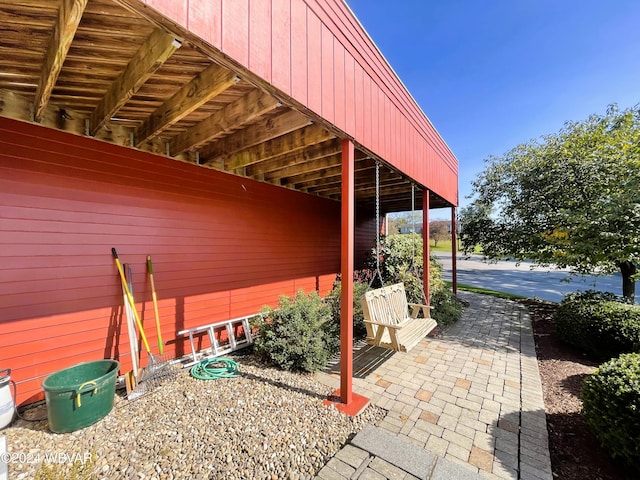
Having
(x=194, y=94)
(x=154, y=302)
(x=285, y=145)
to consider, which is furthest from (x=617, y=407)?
(x=154, y=302)

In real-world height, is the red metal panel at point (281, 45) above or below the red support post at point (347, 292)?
above

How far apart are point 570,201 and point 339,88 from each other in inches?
237

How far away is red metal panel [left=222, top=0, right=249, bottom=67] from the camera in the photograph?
1419 millimetres

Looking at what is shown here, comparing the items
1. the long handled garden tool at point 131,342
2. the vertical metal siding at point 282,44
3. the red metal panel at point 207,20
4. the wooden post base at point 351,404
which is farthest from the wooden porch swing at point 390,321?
the long handled garden tool at point 131,342

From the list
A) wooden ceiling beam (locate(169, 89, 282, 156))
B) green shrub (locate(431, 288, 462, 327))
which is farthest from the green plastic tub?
green shrub (locate(431, 288, 462, 327))

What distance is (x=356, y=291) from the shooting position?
4793 mm

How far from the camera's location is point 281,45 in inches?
70.9

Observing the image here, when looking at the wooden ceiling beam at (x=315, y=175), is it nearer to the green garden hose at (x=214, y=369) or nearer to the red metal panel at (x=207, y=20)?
the red metal panel at (x=207, y=20)

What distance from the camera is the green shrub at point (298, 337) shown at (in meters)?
3.28

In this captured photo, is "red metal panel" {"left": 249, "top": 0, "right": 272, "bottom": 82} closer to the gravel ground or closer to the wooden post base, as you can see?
the gravel ground

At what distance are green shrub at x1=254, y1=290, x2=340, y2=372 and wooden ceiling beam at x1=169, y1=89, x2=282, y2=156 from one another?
7.67 ft

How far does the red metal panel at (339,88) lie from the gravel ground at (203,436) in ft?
8.76

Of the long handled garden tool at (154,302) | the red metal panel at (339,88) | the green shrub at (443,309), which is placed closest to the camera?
the red metal panel at (339,88)

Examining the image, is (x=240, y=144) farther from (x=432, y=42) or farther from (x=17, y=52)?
(x=432, y=42)
